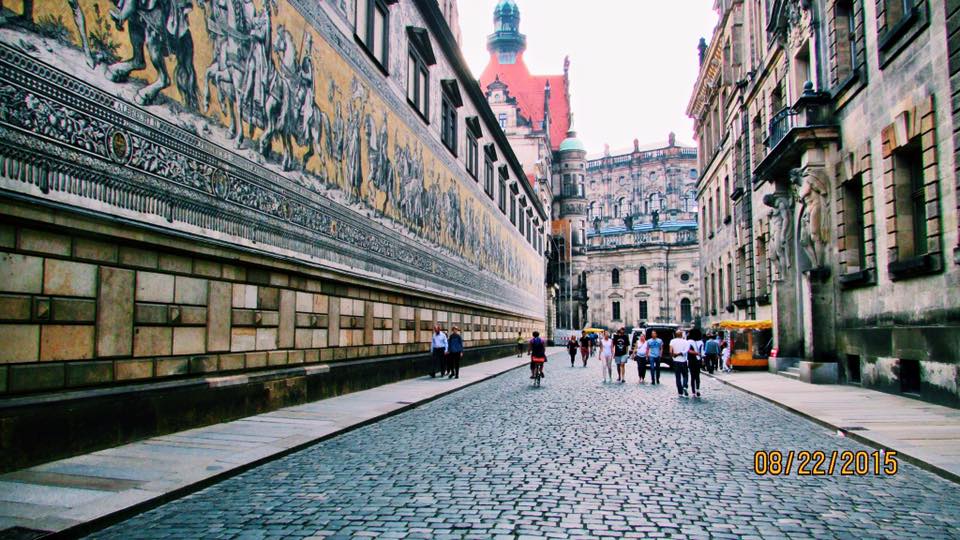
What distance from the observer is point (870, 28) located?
16109mm

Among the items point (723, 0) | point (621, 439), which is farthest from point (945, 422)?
point (723, 0)

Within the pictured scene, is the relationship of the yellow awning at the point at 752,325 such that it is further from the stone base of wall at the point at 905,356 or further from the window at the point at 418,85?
the window at the point at 418,85

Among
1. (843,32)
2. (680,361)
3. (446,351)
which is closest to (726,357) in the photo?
(680,361)

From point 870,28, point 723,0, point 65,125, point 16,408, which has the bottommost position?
point 16,408

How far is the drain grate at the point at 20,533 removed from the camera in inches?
189

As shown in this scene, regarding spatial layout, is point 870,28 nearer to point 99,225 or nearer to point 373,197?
point 373,197

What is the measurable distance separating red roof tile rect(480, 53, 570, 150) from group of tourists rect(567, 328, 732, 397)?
5480cm

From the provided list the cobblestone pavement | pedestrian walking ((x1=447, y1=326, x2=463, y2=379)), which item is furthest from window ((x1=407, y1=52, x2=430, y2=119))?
the cobblestone pavement

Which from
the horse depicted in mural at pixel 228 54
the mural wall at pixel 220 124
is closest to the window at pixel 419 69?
the mural wall at pixel 220 124

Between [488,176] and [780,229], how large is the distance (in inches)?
658

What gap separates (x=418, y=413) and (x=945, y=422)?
864cm

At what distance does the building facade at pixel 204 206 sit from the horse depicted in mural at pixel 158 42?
1.2 inches

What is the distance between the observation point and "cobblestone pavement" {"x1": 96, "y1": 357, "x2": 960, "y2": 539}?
5.38 metres

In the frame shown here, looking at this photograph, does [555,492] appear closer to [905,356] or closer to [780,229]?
[905,356]
